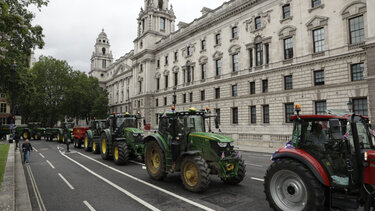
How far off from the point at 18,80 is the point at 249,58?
26499 mm

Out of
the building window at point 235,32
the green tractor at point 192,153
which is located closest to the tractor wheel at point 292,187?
the green tractor at point 192,153

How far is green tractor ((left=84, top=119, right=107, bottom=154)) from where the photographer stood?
17.7m

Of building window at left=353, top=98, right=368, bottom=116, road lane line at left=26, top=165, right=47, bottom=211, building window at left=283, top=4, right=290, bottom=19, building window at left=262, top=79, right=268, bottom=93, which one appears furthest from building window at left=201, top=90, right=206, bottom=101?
road lane line at left=26, top=165, right=47, bottom=211

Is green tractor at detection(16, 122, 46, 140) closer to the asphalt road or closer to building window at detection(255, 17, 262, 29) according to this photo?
the asphalt road

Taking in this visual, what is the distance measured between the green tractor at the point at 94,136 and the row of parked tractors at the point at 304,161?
10.8 meters

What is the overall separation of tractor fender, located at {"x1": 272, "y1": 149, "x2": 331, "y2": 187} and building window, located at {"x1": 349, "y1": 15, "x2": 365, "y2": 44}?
22.1 meters

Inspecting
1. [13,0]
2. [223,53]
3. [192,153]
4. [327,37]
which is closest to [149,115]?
[223,53]

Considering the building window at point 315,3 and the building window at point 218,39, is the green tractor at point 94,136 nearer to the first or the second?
the building window at point 218,39

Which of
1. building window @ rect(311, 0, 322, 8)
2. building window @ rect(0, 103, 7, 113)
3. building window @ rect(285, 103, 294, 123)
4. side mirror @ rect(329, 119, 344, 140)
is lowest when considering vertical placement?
side mirror @ rect(329, 119, 344, 140)

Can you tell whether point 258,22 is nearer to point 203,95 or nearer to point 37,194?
point 203,95

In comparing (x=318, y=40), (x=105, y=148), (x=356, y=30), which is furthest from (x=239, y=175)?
(x=318, y=40)

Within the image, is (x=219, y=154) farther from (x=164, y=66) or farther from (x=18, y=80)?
(x=164, y=66)

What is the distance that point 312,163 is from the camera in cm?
501

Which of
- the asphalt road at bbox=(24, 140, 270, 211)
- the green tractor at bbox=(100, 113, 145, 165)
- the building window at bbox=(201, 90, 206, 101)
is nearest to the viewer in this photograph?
the asphalt road at bbox=(24, 140, 270, 211)
